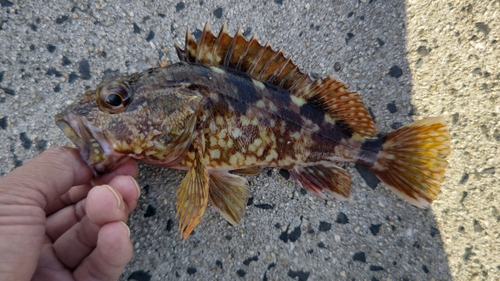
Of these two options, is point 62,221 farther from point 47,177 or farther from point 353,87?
point 353,87

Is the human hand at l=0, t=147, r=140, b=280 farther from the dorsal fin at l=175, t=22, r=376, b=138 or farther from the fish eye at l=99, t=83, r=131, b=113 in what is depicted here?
the dorsal fin at l=175, t=22, r=376, b=138

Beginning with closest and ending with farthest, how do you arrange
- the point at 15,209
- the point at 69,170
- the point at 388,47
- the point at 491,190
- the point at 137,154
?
the point at 15,209, the point at 69,170, the point at 137,154, the point at 491,190, the point at 388,47

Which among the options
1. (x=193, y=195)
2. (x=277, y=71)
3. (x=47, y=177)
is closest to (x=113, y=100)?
(x=47, y=177)

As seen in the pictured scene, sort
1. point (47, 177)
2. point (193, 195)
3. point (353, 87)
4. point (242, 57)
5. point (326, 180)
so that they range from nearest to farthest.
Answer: point (47, 177)
point (193, 195)
point (242, 57)
point (326, 180)
point (353, 87)

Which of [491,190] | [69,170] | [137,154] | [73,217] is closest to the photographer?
[69,170]

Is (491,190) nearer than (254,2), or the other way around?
(491,190)

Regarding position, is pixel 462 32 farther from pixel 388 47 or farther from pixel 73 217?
pixel 73 217

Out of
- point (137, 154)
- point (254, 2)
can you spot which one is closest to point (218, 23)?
point (254, 2)
